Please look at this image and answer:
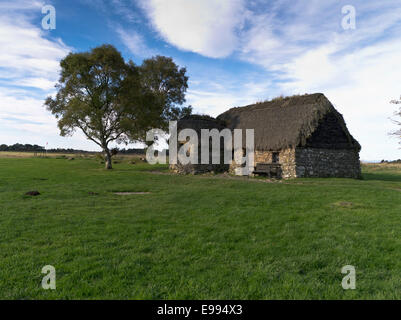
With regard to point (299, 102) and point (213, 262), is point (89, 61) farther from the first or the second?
point (213, 262)

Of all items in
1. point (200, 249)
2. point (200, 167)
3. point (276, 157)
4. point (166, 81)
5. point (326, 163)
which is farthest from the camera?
point (166, 81)

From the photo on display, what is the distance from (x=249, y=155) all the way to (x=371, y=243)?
773 inches

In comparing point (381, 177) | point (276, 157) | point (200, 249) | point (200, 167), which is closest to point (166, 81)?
point (200, 167)

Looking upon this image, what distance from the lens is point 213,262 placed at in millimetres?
5047

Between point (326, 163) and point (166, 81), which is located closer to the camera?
point (326, 163)

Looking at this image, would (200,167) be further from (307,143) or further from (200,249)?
(200,249)

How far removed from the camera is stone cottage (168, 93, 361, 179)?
2177cm

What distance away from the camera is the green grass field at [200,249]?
4074 mm

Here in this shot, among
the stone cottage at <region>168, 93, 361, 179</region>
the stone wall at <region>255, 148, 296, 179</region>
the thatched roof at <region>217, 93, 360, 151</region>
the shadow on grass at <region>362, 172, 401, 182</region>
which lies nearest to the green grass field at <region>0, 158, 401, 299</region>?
the stone wall at <region>255, 148, 296, 179</region>

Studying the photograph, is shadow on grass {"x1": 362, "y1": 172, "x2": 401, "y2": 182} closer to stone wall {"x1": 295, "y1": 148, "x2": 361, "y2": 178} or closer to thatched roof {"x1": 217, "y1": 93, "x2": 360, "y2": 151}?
stone wall {"x1": 295, "y1": 148, "x2": 361, "y2": 178}

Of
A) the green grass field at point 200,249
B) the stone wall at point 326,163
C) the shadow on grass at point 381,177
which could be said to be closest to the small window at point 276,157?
the stone wall at point 326,163

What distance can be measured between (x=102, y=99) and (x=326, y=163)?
83.9ft

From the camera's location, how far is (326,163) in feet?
72.8

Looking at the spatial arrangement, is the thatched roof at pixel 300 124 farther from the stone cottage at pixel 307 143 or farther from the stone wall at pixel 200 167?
the stone wall at pixel 200 167
